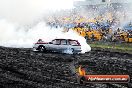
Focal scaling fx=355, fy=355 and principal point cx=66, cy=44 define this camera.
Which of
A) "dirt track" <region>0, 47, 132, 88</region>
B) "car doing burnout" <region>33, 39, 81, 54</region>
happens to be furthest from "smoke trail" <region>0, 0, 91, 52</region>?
"dirt track" <region>0, 47, 132, 88</region>

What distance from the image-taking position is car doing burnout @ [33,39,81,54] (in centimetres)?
2888

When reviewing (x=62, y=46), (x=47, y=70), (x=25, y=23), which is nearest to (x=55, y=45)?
(x=62, y=46)

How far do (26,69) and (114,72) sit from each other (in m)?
4.88

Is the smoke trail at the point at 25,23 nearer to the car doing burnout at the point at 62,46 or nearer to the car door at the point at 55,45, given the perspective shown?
the car doing burnout at the point at 62,46

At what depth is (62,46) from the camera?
2911cm

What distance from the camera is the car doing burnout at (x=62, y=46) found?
2888cm

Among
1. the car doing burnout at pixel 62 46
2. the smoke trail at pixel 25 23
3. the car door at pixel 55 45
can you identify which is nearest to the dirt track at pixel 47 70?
the car doing burnout at pixel 62 46

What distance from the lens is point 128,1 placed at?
172 ft

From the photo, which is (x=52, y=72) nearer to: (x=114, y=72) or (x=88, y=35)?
(x=114, y=72)

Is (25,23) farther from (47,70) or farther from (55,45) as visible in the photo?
(47,70)

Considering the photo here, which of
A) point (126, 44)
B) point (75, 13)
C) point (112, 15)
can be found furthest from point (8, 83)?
point (75, 13)

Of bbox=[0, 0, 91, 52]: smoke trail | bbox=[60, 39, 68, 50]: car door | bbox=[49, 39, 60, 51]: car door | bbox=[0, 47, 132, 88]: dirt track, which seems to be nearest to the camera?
bbox=[0, 47, 132, 88]: dirt track

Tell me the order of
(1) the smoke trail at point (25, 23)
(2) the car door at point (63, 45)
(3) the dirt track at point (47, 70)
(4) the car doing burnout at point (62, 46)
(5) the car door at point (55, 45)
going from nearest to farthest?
(3) the dirt track at point (47, 70)
(4) the car doing burnout at point (62, 46)
(2) the car door at point (63, 45)
(5) the car door at point (55, 45)
(1) the smoke trail at point (25, 23)

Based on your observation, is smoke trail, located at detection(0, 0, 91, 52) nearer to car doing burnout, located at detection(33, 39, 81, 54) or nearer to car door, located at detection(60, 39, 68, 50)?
car doing burnout, located at detection(33, 39, 81, 54)
